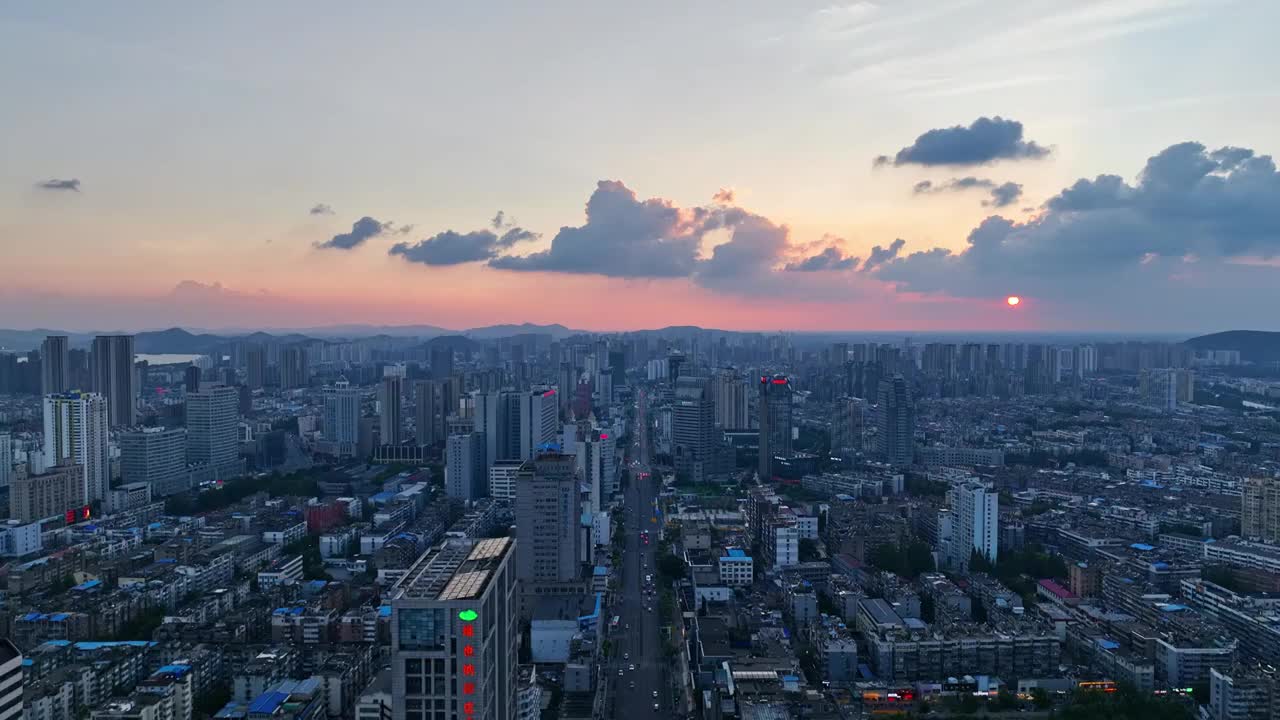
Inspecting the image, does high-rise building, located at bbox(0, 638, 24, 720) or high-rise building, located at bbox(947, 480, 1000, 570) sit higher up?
high-rise building, located at bbox(0, 638, 24, 720)

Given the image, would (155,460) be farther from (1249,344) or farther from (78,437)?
(1249,344)

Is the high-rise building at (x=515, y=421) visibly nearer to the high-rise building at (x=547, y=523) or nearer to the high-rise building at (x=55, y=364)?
the high-rise building at (x=547, y=523)

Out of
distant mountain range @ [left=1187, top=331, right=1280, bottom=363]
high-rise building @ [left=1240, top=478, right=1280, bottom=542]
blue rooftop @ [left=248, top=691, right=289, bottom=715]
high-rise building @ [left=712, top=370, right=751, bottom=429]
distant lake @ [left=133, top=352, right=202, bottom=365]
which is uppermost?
distant mountain range @ [left=1187, top=331, right=1280, bottom=363]

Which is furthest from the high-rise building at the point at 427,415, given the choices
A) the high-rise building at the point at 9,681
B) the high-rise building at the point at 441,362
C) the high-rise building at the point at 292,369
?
the high-rise building at the point at 9,681

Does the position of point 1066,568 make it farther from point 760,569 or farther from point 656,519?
point 656,519

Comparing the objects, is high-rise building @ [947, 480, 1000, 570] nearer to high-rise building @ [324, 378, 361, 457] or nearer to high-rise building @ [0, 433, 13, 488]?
high-rise building @ [324, 378, 361, 457]

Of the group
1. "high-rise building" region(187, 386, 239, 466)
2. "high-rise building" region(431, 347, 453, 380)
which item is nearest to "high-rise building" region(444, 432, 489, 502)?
"high-rise building" region(187, 386, 239, 466)

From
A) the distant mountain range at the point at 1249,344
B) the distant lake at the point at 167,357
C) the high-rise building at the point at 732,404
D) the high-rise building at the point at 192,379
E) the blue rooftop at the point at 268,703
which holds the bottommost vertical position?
the blue rooftop at the point at 268,703
